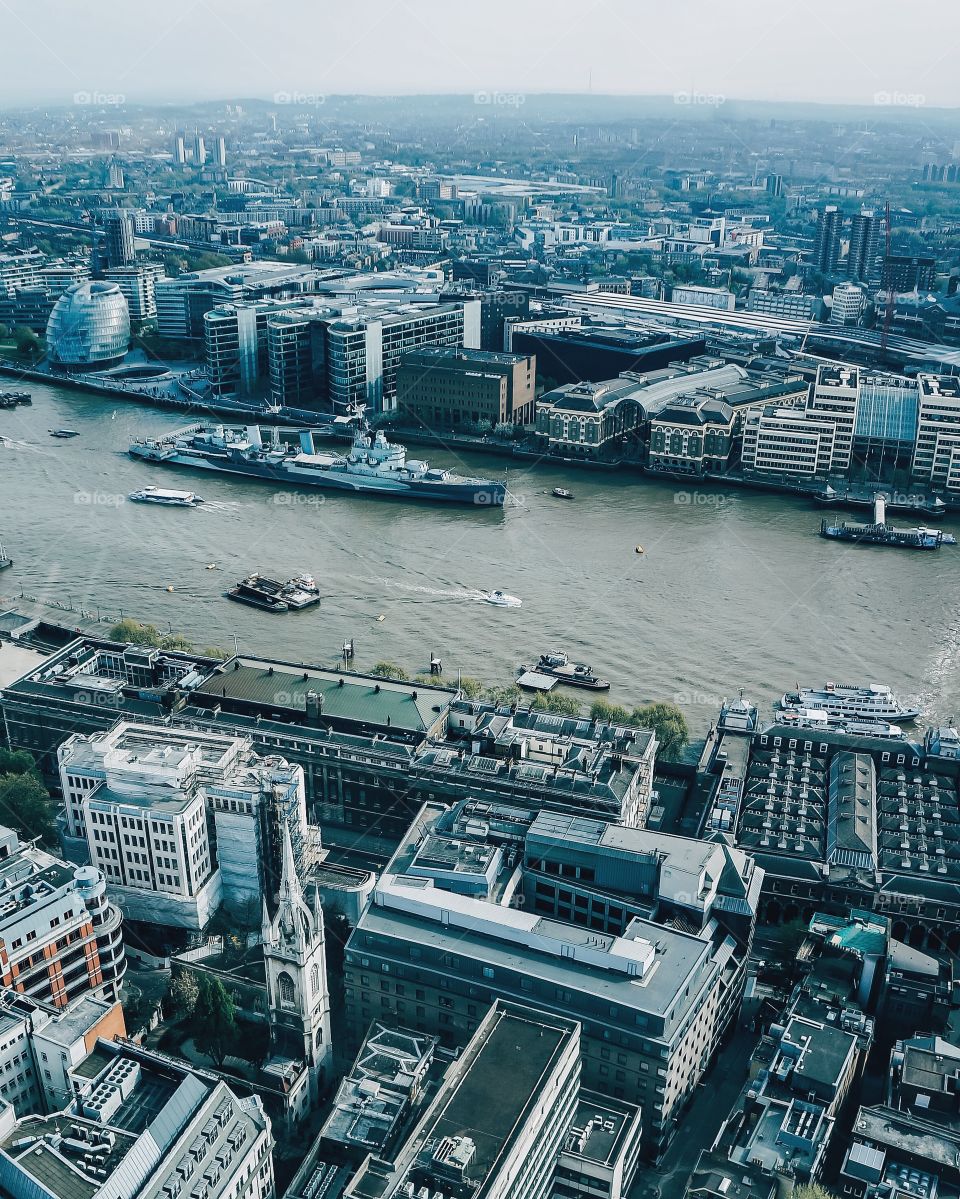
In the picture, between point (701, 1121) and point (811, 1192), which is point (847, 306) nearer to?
point (701, 1121)

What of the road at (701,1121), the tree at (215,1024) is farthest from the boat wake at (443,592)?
the tree at (215,1024)

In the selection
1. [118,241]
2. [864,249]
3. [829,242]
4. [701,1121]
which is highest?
[118,241]

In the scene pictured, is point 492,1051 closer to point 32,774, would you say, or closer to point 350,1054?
point 350,1054

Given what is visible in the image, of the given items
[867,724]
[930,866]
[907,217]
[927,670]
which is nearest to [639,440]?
[927,670]

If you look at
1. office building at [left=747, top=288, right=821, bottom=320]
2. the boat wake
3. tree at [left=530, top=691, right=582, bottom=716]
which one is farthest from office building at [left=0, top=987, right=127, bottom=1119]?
office building at [left=747, top=288, right=821, bottom=320]

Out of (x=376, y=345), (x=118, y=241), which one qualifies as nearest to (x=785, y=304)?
(x=376, y=345)

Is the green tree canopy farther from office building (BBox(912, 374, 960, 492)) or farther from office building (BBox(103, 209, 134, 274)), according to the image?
office building (BBox(103, 209, 134, 274))

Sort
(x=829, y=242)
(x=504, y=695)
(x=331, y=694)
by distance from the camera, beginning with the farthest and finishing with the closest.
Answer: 1. (x=829, y=242)
2. (x=504, y=695)
3. (x=331, y=694)
